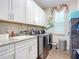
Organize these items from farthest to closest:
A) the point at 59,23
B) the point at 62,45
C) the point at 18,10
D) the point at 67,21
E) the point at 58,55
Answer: the point at 59,23
the point at 67,21
the point at 62,45
the point at 58,55
the point at 18,10

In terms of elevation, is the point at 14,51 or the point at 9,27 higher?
the point at 9,27

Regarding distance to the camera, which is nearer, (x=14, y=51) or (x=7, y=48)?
(x=7, y=48)

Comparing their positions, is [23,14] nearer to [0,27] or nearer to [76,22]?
[0,27]

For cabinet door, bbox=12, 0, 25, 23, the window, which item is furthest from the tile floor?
cabinet door, bbox=12, 0, 25, 23

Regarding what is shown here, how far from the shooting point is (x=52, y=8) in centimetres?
601

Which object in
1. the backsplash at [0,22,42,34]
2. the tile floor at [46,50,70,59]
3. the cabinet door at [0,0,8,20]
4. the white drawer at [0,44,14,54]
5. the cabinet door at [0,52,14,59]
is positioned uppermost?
the cabinet door at [0,0,8,20]

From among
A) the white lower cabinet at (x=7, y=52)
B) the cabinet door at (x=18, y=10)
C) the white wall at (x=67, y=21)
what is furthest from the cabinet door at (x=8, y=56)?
the white wall at (x=67, y=21)

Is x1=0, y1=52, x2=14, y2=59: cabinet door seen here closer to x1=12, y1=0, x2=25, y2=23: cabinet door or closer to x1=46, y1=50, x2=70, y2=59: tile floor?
x1=12, y1=0, x2=25, y2=23: cabinet door

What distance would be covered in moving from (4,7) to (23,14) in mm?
987

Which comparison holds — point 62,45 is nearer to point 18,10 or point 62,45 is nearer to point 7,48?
point 18,10

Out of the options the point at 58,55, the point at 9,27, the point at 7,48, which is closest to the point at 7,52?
the point at 7,48

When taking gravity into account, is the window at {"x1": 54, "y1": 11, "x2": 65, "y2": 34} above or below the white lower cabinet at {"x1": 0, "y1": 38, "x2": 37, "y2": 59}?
above

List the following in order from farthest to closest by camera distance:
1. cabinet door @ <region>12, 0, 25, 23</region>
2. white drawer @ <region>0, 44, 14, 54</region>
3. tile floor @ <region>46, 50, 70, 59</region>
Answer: tile floor @ <region>46, 50, 70, 59</region> → cabinet door @ <region>12, 0, 25, 23</region> → white drawer @ <region>0, 44, 14, 54</region>

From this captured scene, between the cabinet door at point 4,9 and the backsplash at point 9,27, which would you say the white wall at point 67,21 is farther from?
the cabinet door at point 4,9
